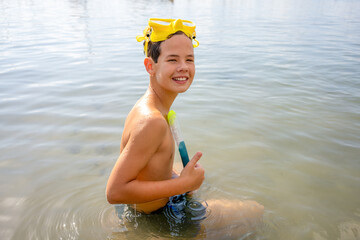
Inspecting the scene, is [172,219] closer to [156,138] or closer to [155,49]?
[156,138]

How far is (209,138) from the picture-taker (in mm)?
3965

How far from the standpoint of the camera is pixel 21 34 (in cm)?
1109

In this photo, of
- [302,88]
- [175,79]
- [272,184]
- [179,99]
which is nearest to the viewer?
[175,79]

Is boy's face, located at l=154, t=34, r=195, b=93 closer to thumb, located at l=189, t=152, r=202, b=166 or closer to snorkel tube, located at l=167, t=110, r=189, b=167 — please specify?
snorkel tube, located at l=167, t=110, r=189, b=167

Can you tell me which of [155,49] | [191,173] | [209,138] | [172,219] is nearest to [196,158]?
[191,173]

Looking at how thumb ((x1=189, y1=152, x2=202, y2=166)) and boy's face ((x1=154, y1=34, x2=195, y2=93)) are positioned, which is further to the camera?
boy's face ((x1=154, y1=34, x2=195, y2=93))

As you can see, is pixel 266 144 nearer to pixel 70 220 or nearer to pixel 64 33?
pixel 70 220

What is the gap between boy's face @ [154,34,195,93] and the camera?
2.21m

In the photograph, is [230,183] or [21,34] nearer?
[230,183]

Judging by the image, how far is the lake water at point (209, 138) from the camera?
257 centimetres

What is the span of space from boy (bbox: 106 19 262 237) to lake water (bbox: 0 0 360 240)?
536mm

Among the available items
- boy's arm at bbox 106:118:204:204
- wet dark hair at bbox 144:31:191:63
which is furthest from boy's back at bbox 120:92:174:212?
wet dark hair at bbox 144:31:191:63

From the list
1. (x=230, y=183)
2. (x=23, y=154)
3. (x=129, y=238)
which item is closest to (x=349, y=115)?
(x=230, y=183)

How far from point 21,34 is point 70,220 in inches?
420
